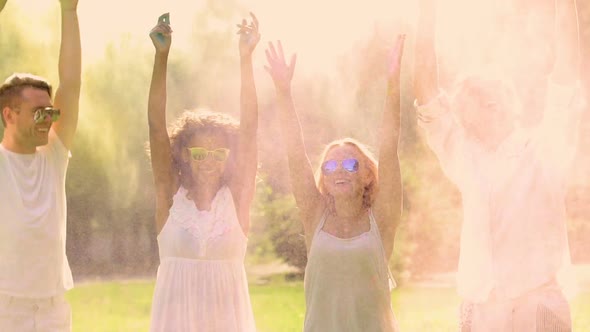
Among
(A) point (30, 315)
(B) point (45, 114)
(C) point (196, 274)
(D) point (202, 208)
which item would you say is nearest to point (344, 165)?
(D) point (202, 208)

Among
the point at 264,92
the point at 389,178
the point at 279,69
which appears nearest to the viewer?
the point at 389,178

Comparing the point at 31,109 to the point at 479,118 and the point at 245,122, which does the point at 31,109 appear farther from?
the point at 479,118

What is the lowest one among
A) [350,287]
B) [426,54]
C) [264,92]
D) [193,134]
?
[350,287]

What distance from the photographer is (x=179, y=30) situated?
11555mm

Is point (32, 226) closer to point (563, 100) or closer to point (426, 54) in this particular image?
point (426, 54)

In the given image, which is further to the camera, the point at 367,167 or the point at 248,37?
the point at 248,37

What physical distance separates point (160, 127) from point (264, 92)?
4.83 m

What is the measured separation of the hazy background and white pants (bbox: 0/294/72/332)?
3729 mm

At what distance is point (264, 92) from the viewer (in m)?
10.1

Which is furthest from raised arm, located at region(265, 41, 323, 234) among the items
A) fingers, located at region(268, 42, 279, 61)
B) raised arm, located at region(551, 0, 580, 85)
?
raised arm, located at region(551, 0, 580, 85)

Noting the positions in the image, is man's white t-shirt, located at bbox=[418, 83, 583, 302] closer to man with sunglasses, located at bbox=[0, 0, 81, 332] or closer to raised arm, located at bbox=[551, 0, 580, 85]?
raised arm, located at bbox=[551, 0, 580, 85]

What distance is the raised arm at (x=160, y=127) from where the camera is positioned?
5.37m

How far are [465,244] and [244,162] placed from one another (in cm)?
123

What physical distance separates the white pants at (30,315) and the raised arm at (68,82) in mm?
853
